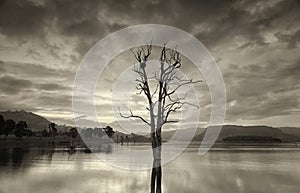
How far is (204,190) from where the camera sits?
11562 mm

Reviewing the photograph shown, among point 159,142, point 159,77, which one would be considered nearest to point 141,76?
point 159,77

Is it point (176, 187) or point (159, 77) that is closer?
point (159, 77)

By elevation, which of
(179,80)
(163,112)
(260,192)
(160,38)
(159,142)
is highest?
(160,38)

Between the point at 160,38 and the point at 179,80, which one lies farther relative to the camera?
the point at 160,38

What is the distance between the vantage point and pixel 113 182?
510 inches

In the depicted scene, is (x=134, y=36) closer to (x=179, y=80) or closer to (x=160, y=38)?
(x=160, y=38)

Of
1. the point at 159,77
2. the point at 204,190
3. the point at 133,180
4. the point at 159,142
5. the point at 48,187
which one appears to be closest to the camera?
the point at 159,142

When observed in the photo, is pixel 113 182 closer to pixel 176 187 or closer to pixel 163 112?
pixel 176 187

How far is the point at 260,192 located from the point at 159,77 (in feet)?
18.5

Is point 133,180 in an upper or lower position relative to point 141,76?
lower

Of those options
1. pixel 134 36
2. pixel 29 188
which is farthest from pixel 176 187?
pixel 134 36

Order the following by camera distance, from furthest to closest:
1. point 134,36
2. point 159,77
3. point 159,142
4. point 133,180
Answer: point 133,180 → point 134,36 → point 159,77 → point 159,142

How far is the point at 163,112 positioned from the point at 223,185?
5526 mm

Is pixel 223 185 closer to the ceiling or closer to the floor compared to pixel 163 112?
closer to the floor
